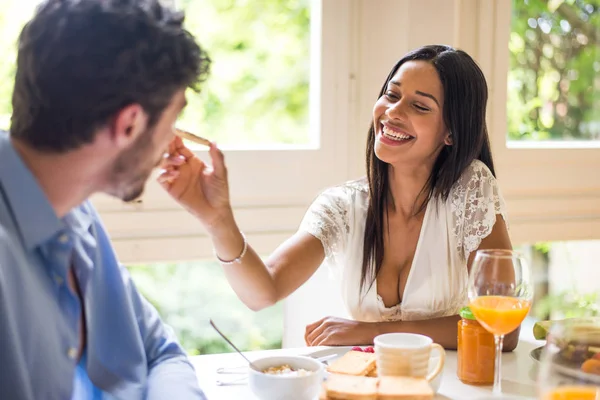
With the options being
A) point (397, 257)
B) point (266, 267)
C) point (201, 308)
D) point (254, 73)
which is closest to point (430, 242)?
point (397, 257)

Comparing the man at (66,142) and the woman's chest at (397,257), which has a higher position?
the man at (66,142)

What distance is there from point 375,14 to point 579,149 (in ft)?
3.35

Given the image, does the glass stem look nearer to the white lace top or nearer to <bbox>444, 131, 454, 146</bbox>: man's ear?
the white lace top

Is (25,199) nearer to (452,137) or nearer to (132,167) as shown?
(132,167)

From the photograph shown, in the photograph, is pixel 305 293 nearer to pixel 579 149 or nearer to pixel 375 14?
pixel 375 14

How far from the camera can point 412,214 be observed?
1998 mm

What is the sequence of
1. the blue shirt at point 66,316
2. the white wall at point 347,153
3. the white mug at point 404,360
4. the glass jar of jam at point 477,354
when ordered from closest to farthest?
1. the blue shirt at point 66,316
2. the white mug at point 404,360
3. the glass jar of jam at point 477,354
4. the white wall at point 347,153

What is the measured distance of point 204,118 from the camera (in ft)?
10.5

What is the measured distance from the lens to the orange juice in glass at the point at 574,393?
2.41 ft

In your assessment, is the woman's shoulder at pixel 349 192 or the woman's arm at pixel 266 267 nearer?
the woman's arm at pixel 266 267

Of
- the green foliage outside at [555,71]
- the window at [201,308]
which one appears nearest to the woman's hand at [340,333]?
the green foliage outside at [555,71]

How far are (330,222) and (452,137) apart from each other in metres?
0.39

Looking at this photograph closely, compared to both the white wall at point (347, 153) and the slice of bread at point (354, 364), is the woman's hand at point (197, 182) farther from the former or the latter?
the white wall at point (347, 153)

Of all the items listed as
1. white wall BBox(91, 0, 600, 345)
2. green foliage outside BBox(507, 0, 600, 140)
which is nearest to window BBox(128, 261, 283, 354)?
white wall BBox(91, 0, 600, 345)
